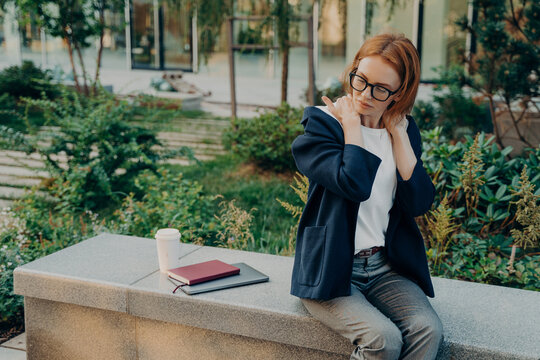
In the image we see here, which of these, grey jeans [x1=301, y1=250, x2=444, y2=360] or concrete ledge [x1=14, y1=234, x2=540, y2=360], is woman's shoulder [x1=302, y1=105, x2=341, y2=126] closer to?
grey jeans [x1=301, y1=250, x2=444, y2=360]

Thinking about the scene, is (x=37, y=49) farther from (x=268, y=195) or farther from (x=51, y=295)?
(x=51, y=295)

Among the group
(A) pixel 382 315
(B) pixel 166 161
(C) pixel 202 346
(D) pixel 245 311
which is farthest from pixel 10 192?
(A) pixel 382 315

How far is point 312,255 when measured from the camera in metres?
2.35

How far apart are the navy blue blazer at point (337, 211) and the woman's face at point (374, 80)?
0.42 ft

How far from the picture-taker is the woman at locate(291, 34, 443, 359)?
2.23 meters

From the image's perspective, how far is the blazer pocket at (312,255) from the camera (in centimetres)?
234

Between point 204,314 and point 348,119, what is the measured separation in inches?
41.0

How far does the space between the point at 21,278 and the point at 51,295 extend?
0.59 feet

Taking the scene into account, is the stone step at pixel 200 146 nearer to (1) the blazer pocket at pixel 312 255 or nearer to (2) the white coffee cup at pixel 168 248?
(2) the white coffee cup at pixel 168 248

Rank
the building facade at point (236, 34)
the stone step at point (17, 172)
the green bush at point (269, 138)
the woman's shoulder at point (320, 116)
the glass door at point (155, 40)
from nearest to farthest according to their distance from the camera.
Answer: the woman's shoulder at point (320, 116), the green bush at point (269, 138), the stone step at point (17, 172), the building facade at point (236, 34), the glass door at point (155, 40)

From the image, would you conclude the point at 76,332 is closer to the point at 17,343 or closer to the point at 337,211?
the point at 17,343

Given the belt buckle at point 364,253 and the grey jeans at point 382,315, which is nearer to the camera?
the grey jeans at point 382,315

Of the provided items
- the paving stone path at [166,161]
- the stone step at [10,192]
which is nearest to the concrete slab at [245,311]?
the paving stone path at [166,161]

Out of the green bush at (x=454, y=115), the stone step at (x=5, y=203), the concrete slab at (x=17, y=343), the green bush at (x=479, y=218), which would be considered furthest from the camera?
the green bush at (x=454, y=115)
